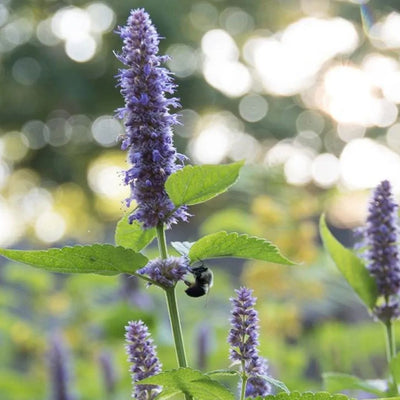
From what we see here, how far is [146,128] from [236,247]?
16 cm

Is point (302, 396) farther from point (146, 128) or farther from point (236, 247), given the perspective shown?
point (146, 128)

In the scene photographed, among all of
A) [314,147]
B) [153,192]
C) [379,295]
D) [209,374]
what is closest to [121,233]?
[153,192]

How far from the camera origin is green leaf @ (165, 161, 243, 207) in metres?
0.84

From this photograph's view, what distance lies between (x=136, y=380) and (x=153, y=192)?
A: 0.67ft

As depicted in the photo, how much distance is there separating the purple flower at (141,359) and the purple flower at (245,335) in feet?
0.29

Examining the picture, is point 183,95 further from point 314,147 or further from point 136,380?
point 136,380

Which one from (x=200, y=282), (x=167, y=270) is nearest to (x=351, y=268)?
(x=200, y=282)

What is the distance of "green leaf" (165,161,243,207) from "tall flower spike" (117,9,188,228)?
3 cm

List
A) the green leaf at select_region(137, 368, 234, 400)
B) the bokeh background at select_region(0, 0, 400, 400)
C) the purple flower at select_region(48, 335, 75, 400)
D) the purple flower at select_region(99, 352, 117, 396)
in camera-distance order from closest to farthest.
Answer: the green leaf at select_region(137, 368, 234, 400) → the purple flower at select_region(48, 335, 75, 400) → the purple flower at select_region(99, 352, 117, 396) → the bokeh background at select_region(0, 0, 400, 400)

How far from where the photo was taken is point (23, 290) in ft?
31.5

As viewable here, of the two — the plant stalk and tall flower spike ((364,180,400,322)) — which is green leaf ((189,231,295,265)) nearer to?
the plant stalk

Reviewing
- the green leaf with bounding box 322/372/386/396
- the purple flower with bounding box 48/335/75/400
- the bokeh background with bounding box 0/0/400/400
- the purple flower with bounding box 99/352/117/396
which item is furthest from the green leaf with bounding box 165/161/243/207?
the bokeh background with bounding box 0/0/400/400

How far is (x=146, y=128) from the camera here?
905 millimetres

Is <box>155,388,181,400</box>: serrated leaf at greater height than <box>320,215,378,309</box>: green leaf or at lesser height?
lesser
